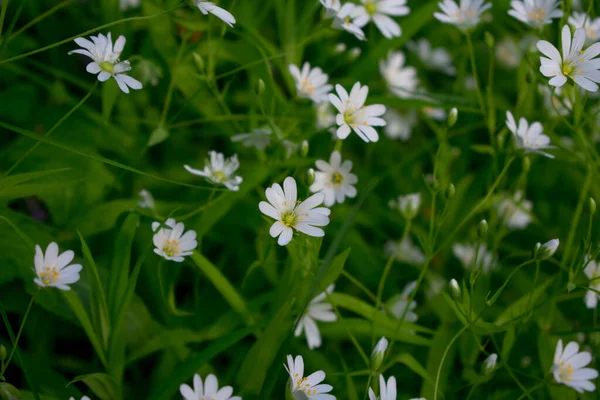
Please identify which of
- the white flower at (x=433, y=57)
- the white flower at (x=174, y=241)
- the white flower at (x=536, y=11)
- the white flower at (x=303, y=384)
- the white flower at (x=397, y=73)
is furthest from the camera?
the white flower at (x=433, y=57)

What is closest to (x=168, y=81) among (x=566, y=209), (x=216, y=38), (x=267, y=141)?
(x=216, y=38)

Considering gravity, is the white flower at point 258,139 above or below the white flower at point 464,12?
below

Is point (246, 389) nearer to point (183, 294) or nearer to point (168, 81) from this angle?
point (183, 294)

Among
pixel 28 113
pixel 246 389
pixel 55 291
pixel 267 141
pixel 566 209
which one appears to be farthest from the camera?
pixel 566 209

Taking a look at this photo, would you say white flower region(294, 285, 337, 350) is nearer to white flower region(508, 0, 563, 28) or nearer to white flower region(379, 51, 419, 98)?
white flower region(508, 0, 563, 28)

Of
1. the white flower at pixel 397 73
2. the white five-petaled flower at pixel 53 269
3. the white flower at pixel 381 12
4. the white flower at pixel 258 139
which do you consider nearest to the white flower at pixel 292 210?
the white flower at pixel 258 139

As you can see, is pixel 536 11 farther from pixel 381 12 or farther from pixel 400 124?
pixel 400 124

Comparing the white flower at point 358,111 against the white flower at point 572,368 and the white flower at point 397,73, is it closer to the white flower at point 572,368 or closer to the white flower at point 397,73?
the white flower at point 572,368
